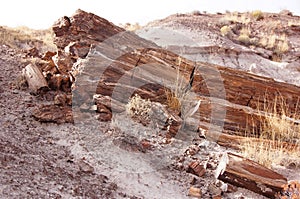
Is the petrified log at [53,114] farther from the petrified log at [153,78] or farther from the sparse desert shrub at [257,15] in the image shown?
the sparse desert shrub at [257,15]

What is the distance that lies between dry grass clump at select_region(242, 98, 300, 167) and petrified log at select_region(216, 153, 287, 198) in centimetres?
34

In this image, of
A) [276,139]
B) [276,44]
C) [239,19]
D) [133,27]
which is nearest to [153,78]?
[276,139]

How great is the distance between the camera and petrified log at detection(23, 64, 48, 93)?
15.9ft

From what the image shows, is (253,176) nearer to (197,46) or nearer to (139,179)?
(139,179)

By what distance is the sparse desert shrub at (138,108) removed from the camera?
15.1ft

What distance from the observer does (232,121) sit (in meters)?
4.86

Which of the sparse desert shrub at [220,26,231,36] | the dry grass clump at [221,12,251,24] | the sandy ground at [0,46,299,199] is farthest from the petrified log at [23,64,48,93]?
the dry grass clump at [221,12,251,24]

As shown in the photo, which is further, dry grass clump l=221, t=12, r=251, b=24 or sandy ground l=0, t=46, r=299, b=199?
dry grass clump l=221, t=12, r=251, b=24

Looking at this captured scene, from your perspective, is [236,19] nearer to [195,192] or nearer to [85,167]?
[195,192]

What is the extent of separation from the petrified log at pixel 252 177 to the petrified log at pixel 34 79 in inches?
114

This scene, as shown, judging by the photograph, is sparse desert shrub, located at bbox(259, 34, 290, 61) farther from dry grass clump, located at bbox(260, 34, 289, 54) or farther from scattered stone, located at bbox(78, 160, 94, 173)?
scattered stone, located at bbox(78, 160, 94, 173)

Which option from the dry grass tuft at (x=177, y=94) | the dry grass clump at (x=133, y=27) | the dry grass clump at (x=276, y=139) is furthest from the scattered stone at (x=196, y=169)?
the dry grass clump at (x=133, y=27)

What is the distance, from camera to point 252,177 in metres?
3.51

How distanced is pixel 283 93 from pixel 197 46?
6.30 m
